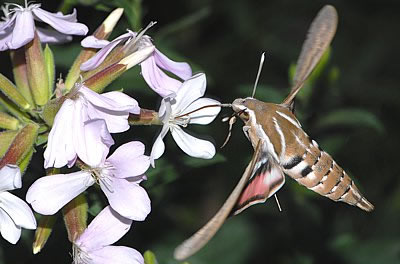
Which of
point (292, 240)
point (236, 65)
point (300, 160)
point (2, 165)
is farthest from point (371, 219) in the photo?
point (2, 165)

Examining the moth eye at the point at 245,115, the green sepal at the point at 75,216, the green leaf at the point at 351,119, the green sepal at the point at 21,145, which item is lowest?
the green leaf at the point at 351,119

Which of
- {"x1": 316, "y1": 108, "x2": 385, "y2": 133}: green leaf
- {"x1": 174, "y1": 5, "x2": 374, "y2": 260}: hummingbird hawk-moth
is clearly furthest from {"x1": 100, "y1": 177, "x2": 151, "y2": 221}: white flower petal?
{"x1": 316, "y1": 108, "x2": 385, "y2": 133}: green leaf

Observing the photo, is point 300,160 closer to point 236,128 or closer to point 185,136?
point 185,136

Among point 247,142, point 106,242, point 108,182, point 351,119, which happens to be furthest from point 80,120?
point 247,142

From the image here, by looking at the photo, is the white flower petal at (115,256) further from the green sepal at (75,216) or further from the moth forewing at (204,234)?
the moth forewing at (204,234)

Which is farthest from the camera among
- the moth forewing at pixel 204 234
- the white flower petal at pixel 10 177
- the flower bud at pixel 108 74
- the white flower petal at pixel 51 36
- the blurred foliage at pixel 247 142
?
the blurred foliage at pixel 247 142

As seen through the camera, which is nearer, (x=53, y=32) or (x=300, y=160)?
(x=300, y=160)

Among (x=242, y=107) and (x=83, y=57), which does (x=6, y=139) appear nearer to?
(x=83, y=57)

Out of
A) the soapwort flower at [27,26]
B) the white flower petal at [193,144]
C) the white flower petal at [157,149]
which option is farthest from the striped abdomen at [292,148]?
the soapwort flower at [27,26]
